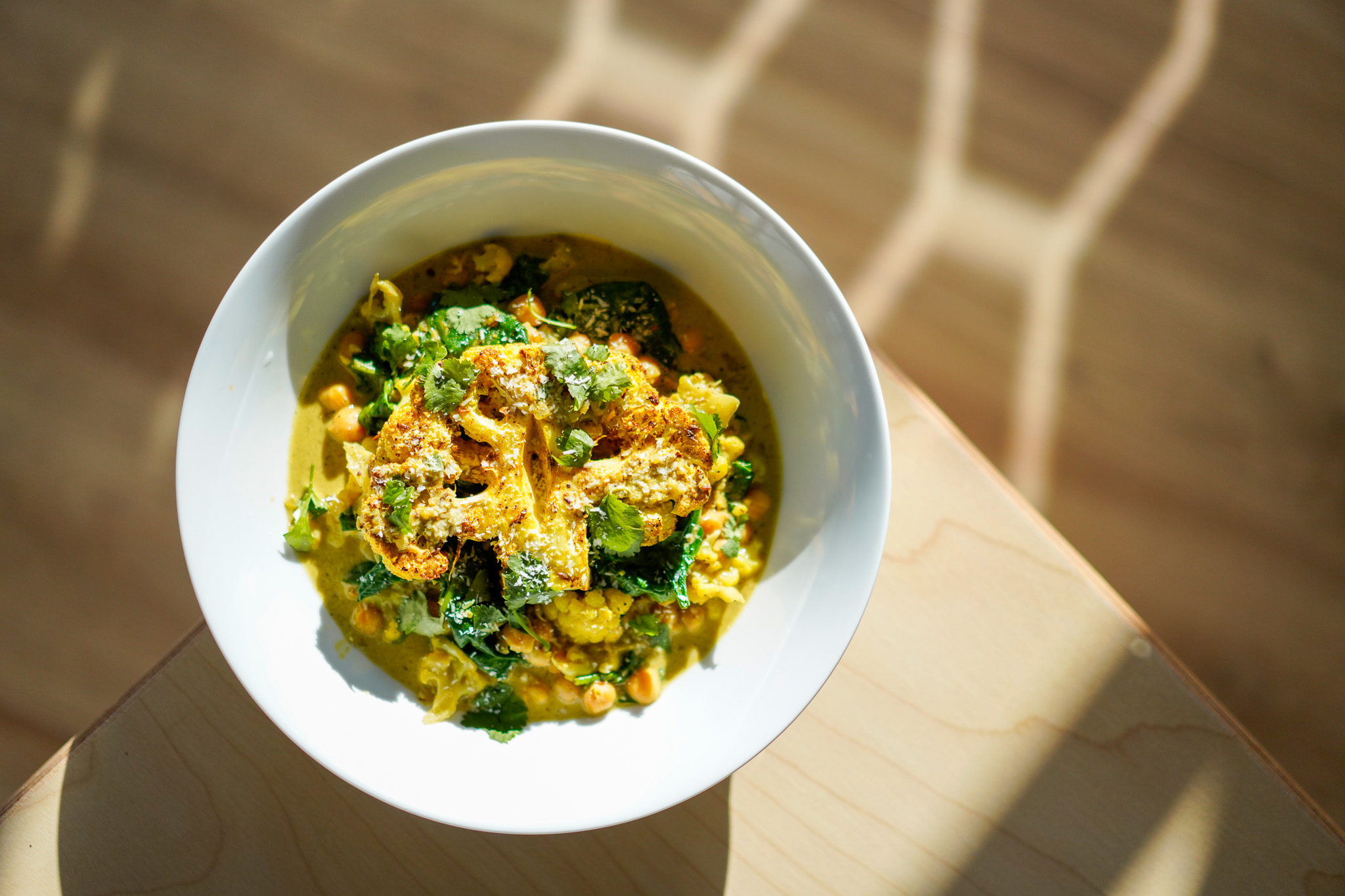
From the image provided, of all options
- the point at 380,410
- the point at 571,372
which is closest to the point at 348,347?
the point at 380,410

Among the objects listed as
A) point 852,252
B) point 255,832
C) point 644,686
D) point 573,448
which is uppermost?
point 852,252

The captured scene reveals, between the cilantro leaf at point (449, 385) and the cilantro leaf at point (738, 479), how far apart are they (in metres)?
0.77

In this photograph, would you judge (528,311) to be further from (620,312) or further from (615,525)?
(615,525)

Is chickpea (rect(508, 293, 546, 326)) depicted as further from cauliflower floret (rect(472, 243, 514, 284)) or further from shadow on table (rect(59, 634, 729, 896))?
shadow on table (rect(59, 634, 729, 896))

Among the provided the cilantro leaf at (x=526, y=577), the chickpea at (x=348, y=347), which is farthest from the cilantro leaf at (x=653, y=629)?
the chickpea at (x=348, y=347)

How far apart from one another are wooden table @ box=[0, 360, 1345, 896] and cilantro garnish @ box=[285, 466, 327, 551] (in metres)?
0.55

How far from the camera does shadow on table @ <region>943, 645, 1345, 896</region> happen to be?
2.39 meters

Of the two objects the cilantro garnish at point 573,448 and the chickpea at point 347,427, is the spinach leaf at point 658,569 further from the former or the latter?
the chickpea at point 347,427

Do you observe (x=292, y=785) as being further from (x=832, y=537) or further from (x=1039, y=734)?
(x=1039, y=734)

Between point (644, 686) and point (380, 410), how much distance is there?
1032 millimetres

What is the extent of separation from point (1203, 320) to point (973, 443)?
1.02 meters

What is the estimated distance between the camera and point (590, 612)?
210cm

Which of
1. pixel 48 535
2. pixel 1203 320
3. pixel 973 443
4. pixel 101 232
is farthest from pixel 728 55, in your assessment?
pixel 48 535

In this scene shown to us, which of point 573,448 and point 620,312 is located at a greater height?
point 620,312
